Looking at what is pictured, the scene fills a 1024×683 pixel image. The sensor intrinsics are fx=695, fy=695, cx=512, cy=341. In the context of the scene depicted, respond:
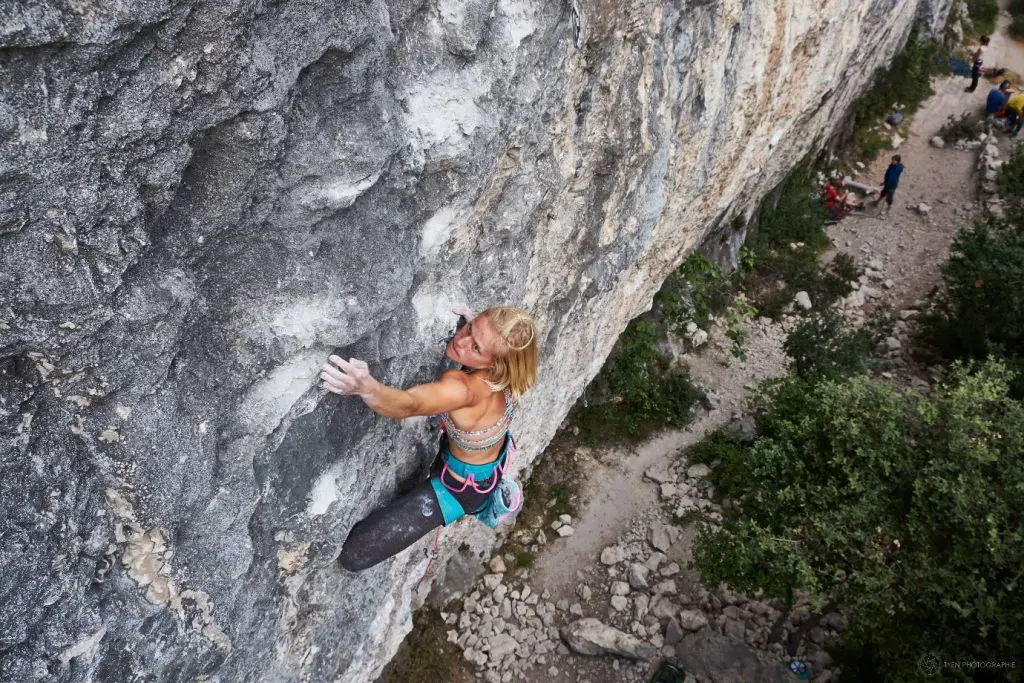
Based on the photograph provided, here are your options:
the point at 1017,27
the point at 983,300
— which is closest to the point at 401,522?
the point at 983,300

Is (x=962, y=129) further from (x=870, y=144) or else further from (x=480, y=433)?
(x=480, y=433)

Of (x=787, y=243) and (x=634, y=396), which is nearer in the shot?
(x=634, y=396)

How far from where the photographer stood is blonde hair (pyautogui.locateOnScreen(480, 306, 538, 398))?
346cm

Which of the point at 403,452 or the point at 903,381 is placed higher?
the point at 403,452

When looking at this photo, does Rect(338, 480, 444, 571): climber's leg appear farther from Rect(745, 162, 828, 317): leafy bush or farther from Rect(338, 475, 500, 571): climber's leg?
Rect(745, 162, 828, 317): leafy bush

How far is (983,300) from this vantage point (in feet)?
38.6

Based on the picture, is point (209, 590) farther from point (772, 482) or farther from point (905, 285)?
point (905, 285)

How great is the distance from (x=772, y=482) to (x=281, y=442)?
6.43 m

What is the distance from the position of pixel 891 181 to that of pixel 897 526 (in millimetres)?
11426

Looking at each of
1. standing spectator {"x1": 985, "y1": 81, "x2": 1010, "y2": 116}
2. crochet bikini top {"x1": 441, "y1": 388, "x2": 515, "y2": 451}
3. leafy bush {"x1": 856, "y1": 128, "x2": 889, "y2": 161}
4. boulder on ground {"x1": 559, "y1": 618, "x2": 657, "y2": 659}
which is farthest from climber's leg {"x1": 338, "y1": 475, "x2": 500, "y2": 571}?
standing spectator {"x1": 985, "y1": 81, "x2": 1010, "y2": 116}

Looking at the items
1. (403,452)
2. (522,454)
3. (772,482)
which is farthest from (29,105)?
(772,482)

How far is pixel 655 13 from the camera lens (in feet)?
15.1

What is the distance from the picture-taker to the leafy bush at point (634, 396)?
1048 cm

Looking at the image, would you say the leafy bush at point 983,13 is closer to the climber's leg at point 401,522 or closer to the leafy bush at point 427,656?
the leafy bush at point 427,656
